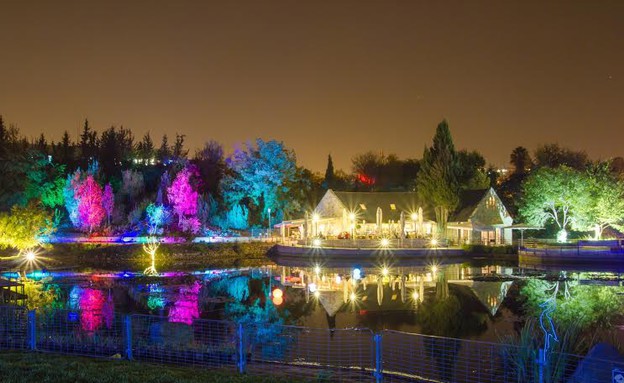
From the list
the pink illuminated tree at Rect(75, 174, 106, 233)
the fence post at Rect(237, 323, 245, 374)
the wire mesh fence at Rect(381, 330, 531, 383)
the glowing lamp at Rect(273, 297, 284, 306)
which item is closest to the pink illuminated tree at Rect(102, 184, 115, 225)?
the pink illuminated tree at Rect(75, 174, 106, 233)

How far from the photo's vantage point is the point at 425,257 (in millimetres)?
53125

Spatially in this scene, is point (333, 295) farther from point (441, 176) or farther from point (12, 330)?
point (441, 176)

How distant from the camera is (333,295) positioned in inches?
1210

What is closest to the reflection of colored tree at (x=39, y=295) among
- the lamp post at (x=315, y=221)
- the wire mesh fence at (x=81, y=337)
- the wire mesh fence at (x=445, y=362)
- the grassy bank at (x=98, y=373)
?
the wire mesh fence at (x=81, y=337)

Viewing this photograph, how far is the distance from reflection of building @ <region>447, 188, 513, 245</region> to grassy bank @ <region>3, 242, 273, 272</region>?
19.5m

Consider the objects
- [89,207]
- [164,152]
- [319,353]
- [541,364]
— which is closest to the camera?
[541,364]

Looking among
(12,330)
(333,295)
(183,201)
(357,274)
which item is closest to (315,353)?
(12,330)

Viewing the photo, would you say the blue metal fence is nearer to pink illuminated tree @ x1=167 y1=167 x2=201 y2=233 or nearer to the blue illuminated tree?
pink illuminated tree @ x1=167 y1=167 x2=201 y2=233

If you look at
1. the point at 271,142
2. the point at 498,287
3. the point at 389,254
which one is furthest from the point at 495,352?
the point at 271,142

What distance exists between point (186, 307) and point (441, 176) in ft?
138

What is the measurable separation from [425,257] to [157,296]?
28803 mm

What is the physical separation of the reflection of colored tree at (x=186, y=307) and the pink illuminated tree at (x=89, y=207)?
2976 cm

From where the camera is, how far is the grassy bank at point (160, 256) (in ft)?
158

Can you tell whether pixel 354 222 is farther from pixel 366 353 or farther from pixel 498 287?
pixel 366 353
